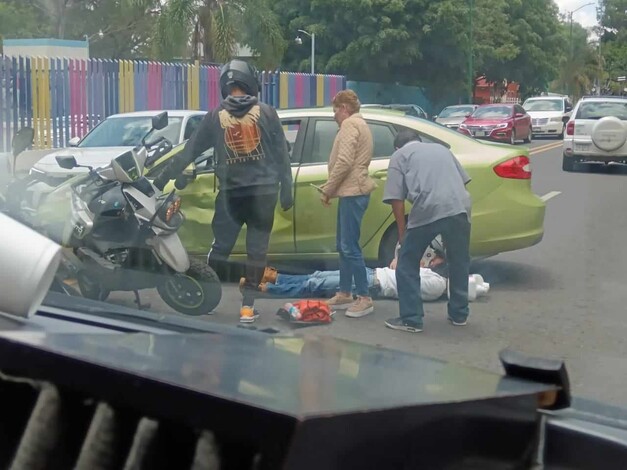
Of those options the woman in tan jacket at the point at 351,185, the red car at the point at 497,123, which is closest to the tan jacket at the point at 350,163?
the woman in tan jacket at the point at 351,185

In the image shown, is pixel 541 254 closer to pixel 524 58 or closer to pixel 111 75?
pixel 111 75

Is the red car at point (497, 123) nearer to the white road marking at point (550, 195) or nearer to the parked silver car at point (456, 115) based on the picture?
the parked silver car at point (456, 115)

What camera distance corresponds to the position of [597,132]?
2025 centimetres

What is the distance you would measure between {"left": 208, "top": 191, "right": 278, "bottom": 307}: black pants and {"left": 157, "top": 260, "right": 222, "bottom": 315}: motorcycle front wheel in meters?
0.22

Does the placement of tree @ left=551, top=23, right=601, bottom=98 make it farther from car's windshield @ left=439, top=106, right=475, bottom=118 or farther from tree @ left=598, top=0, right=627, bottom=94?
car's windshield @ left=439, top=106, right=475, bottom=118

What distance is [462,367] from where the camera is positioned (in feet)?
6.51

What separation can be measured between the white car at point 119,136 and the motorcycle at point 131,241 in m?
5.73

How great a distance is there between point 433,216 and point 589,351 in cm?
131

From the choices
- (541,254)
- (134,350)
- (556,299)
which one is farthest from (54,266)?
(541,254)

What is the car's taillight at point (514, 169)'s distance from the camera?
328 inches

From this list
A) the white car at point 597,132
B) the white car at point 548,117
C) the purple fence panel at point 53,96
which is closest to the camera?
the purple fence panel at point 53,96

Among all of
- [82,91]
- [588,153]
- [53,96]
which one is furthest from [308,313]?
[588,153]

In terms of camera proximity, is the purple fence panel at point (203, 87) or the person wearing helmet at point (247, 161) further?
the purple fence panel at point (203, 87)

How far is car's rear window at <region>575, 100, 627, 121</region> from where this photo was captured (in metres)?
21.2
